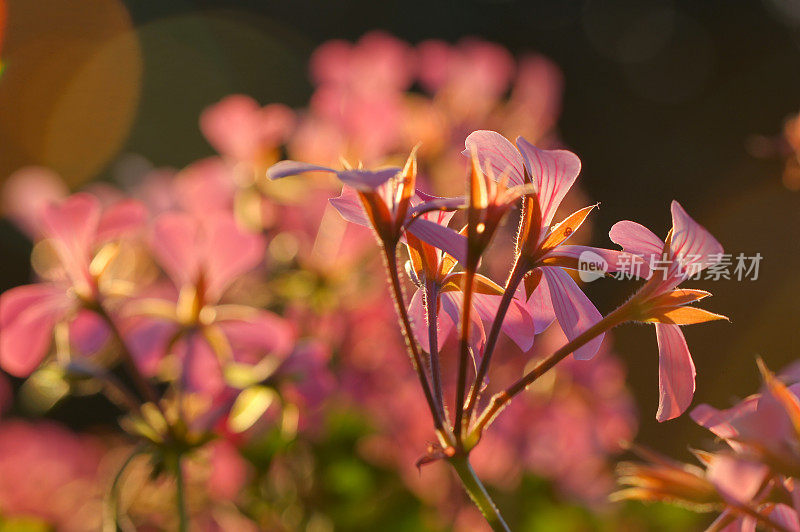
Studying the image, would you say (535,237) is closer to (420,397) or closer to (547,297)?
(547,297)

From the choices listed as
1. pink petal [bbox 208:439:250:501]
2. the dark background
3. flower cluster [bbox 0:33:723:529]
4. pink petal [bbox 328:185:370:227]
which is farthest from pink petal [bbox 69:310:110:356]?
the dark background

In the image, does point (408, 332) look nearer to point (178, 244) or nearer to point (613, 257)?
point (613, 257)

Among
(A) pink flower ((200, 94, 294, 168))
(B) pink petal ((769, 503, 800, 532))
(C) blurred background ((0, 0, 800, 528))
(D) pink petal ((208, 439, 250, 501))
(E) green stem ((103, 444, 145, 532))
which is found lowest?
(C) blurred background ((0, 0, 800, 528))

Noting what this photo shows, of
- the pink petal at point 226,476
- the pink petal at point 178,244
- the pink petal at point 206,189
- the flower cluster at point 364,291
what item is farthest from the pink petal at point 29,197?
the pink petal at point 226,476

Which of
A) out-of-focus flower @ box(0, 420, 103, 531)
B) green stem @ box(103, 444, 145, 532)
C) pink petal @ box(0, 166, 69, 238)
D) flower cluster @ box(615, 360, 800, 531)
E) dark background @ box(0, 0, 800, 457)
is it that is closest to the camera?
flower cluster @ box(615, 360, 800, 531)

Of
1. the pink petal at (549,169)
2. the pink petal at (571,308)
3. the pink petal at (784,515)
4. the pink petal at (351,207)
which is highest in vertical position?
the pink petal at (549,169)

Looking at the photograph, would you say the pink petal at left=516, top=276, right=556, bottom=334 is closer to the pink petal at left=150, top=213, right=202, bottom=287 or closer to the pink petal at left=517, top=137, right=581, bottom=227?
the pink petal at left=517, top=137, right=581, bottom=227

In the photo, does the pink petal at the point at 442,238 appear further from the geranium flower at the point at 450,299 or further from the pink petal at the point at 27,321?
the pink petal at the point at 27,321
